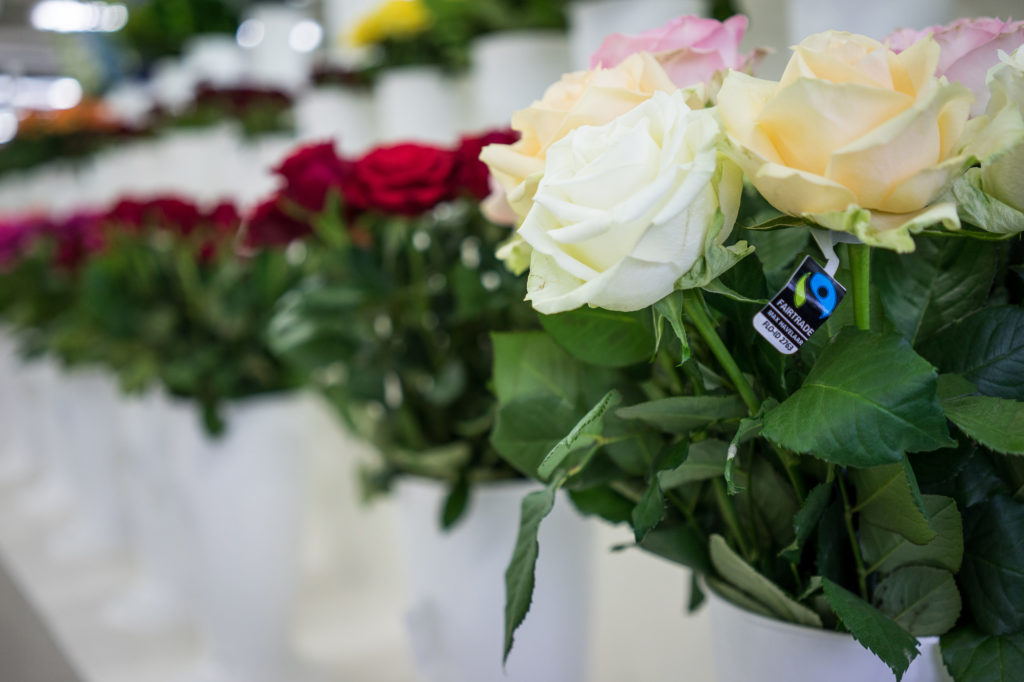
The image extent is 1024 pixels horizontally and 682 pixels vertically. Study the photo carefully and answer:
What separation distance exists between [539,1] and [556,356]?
0.55 m

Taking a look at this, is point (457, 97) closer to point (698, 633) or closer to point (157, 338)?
point (157, 338)

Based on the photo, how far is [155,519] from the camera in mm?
1205

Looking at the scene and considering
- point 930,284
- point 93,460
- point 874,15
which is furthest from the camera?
point 93,460

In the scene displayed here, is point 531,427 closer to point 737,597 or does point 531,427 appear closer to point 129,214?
point 737,597

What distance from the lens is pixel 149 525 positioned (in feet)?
4.03

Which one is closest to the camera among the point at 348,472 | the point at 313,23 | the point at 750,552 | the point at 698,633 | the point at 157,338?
the point at 750,552

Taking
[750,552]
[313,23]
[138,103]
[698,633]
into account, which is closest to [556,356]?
[750,552]

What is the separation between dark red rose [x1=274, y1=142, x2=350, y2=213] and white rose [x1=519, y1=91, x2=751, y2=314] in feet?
1.26

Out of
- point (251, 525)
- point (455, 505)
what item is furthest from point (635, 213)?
point (251, 525)

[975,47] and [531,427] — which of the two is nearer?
[975,47]

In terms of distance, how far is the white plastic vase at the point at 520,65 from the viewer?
865 millimetres

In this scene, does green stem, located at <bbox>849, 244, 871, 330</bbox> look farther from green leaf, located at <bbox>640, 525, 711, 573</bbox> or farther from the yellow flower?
the yellow flower

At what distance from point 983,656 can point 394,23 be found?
40.8 inches

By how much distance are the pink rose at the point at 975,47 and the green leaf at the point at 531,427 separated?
22 centimetres
